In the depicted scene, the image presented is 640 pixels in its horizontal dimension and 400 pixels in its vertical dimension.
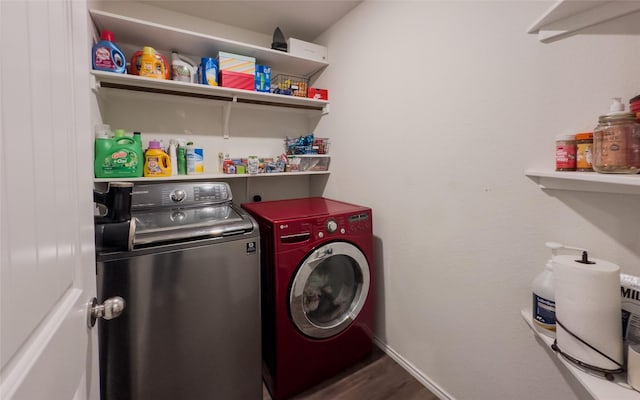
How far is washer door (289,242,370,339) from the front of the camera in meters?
1.62

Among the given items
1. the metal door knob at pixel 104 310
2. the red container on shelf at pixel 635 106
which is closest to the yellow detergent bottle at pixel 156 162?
the metal door knob at pixel 104 310

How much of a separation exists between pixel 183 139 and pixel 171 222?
94 cm

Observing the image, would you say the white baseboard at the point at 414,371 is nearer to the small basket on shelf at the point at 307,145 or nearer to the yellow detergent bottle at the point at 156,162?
the small basket on shelf at the point at 307,145

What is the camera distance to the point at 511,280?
Result: 4.17ft

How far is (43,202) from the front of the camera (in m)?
0.47

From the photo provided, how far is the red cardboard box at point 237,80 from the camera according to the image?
192 cm

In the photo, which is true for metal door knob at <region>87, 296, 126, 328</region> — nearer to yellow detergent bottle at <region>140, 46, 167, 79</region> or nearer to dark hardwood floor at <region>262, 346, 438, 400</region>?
dark hardwood floor at <region>262, 346, 438, 400</region>

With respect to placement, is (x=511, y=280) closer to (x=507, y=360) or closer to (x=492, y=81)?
(x=507, y=360)

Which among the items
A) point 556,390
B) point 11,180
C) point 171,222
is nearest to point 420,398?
point 556,390

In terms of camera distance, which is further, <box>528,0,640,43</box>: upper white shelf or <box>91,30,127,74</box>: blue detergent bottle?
<box>91,30,127,74</box>: blue detergent bottle

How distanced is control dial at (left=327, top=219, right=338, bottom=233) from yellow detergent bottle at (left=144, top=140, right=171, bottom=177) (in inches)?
43.0

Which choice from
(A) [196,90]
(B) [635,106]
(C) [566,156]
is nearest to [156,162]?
(A) [196,90]

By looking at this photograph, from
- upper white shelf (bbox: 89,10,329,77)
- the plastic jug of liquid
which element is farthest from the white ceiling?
the plastic jug of liquid

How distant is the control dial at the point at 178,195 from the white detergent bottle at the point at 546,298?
180cm
